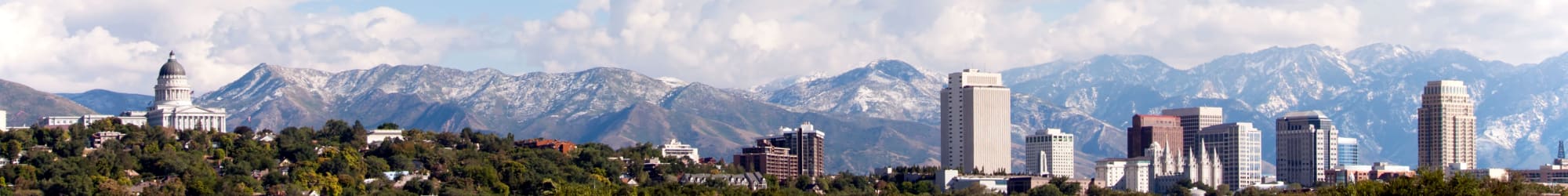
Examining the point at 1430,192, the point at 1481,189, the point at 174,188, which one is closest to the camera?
the point at 1430,192

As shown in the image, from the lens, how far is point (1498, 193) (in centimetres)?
14100

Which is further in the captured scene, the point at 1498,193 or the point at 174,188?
the point at 174,188

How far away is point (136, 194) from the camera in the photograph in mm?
191875

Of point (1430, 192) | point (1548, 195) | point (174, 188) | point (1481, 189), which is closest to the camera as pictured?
point (1430, 192)

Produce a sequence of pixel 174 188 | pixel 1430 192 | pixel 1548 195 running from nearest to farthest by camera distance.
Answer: pixel 1430 192
pixel 1548 195
pixel 174 188

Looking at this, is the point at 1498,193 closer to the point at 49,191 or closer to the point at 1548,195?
the point at 1548,195

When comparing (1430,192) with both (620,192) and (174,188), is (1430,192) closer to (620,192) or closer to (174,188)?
(620,192)

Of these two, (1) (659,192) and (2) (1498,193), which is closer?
(2) (1498,193)

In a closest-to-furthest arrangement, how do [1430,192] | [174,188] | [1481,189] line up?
[1430,192]
[1481,189]
[174,188]

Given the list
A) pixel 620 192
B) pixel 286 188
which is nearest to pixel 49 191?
pixel 286 188

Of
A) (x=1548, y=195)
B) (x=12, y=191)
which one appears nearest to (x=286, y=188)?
(x=12, y=191)

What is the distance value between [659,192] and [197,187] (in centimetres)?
3235

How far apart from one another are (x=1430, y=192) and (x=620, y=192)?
77349mm

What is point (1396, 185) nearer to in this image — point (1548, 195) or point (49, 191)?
point (1548, 195)
